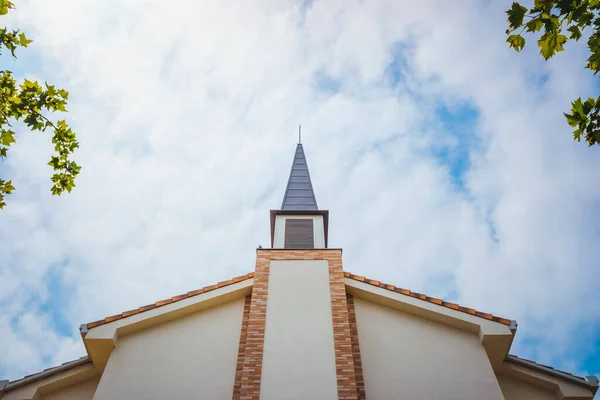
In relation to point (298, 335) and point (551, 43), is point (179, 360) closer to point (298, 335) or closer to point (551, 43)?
point (298, 335)

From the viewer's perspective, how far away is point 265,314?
33.8ft

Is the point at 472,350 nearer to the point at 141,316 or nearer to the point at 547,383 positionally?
the point at 547,383

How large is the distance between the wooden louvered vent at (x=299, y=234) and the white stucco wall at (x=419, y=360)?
11.1 ft

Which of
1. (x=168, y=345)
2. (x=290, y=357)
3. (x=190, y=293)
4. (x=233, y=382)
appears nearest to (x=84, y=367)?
(x=168, y=345)

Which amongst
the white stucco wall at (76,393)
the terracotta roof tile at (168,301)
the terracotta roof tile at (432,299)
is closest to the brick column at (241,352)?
the terracotta roof tile at (168,301)

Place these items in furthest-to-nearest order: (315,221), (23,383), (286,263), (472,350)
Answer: (315,221) → (286,263) → (472,350) → (23,383)

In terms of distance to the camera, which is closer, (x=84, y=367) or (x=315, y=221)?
(x=84, y=367)

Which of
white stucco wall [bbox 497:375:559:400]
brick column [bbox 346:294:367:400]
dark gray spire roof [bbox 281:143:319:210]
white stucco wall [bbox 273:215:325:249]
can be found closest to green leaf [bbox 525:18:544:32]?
brick column [bbox 346:294:367:400]

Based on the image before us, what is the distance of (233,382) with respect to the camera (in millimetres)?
9406

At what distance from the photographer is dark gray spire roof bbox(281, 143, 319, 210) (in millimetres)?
16344

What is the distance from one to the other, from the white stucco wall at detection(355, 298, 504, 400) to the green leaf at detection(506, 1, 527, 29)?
7.22m

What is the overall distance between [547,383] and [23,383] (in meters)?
11.5

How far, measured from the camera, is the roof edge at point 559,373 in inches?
362

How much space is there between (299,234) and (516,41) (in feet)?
30.8
